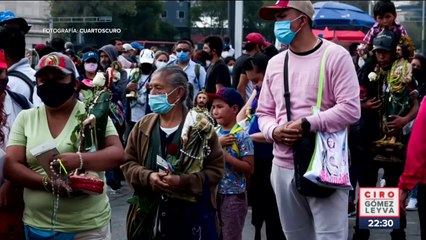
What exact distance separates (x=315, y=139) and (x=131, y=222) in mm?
1335

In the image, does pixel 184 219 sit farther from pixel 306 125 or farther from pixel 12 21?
pixel 12 21

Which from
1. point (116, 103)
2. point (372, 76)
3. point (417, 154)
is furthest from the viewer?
point (116, 103)

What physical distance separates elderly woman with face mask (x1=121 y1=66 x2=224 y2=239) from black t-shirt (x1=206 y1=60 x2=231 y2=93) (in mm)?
6241

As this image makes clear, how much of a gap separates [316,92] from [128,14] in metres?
52.0

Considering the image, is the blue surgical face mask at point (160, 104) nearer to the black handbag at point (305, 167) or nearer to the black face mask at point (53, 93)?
the black face mask at point (53, 93)

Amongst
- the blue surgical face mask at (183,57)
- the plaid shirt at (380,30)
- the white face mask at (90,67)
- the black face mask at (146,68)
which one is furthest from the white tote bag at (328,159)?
the blue surgical face mask at (183,57)

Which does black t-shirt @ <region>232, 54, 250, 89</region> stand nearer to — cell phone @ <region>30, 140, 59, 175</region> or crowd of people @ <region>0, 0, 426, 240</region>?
crowd of people @ <region>0, 0, 426, 240</region>

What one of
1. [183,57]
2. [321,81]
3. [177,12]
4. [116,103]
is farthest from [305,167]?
[177,12]

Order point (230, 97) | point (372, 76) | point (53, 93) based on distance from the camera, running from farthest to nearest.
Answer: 1. point (372, 76)
2. point (230, 97)
3. point (53, 93)

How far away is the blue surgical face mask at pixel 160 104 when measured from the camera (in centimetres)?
565

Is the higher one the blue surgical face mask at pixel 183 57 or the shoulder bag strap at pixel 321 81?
the shoulder bag strap at pixel 321 81

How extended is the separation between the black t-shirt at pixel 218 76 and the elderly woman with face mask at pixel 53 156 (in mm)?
6787

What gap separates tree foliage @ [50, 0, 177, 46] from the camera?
48.5m

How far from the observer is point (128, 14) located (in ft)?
187
